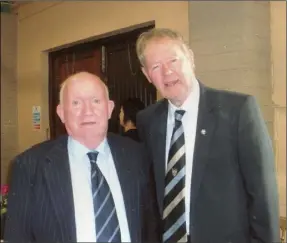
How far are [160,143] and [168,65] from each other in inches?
7.3

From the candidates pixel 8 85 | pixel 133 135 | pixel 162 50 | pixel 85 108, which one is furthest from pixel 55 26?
pixel 85 108

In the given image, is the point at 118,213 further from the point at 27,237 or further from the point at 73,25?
the point at 73,25

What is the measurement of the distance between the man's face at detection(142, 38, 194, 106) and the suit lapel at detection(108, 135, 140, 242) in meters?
0.16

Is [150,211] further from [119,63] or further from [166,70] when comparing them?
[119,63]

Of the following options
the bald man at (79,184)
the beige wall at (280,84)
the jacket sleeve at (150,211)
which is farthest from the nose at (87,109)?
the beige wall at (280,84)

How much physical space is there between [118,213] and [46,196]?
0.39 ft

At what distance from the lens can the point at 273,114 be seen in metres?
1.21

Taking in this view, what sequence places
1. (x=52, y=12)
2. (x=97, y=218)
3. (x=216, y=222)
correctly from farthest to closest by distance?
(x=52, y=12), (x=216, y=222), (x=97, y=218)

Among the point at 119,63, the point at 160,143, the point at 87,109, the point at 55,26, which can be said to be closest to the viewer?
the point at 87,109

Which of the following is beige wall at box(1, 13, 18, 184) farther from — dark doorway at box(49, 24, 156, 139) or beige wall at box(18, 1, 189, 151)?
dark doorway at box(49, 24, 156, 139)

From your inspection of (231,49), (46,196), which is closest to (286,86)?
(231,49)

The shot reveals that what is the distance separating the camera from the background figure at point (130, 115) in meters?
0.95

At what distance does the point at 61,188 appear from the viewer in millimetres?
541

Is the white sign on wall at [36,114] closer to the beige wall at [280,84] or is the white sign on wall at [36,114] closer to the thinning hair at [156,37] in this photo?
the thinning hair at [156,37]
